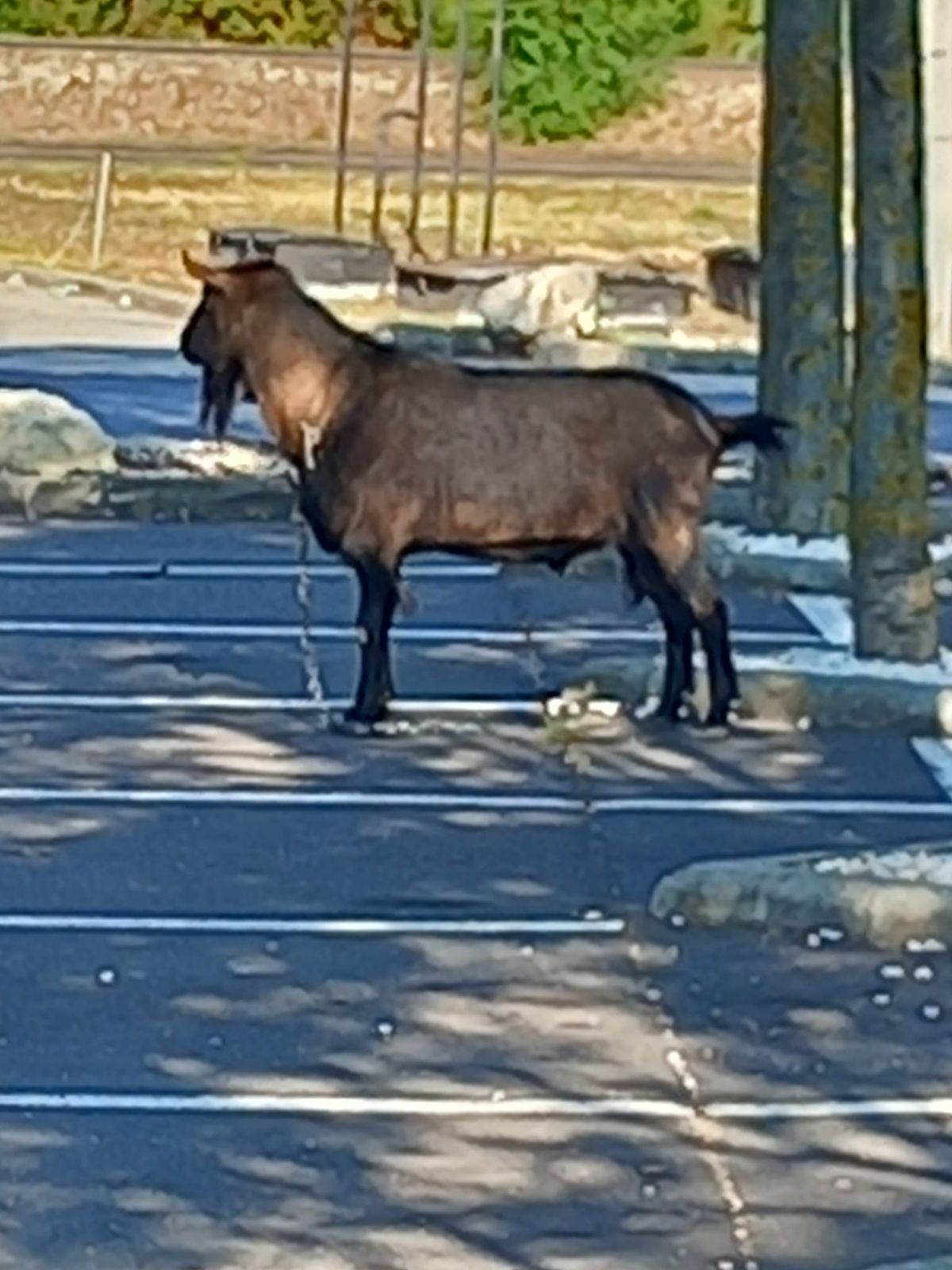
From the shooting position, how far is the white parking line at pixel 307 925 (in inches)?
380

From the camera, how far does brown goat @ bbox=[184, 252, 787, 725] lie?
1215cm

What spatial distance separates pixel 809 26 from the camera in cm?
1574

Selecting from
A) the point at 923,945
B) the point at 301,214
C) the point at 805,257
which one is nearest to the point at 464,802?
the point at 923,945

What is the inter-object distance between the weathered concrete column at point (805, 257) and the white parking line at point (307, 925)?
6.13 m

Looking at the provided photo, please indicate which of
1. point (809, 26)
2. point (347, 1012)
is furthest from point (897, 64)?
point (347, 1012)

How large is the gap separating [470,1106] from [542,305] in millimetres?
19793

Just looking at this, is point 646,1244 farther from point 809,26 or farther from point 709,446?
point 809,26

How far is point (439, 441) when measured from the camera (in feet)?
39.9

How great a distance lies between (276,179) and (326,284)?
9275mm

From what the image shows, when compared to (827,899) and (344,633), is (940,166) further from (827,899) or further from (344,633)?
(827,899)

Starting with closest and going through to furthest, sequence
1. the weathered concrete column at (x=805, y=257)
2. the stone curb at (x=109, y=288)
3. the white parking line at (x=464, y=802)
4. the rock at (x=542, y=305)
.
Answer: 1. the white parking line at (x=464, y=802)
2. the weathered concrete column at (x=805, y=257)
3. the rock at (x=542, y=305)
4. the stone curb at (x=109, y=288)

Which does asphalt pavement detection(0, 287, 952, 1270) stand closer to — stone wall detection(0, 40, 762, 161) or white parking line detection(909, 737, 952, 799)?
white parking line detection(909, 737, 952, 799)

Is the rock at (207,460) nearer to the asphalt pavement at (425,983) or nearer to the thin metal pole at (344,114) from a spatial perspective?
the asphalt pavement at (425,983)

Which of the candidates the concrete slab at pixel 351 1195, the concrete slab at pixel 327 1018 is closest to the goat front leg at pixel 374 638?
the concrete slab at pixel 327 1018
